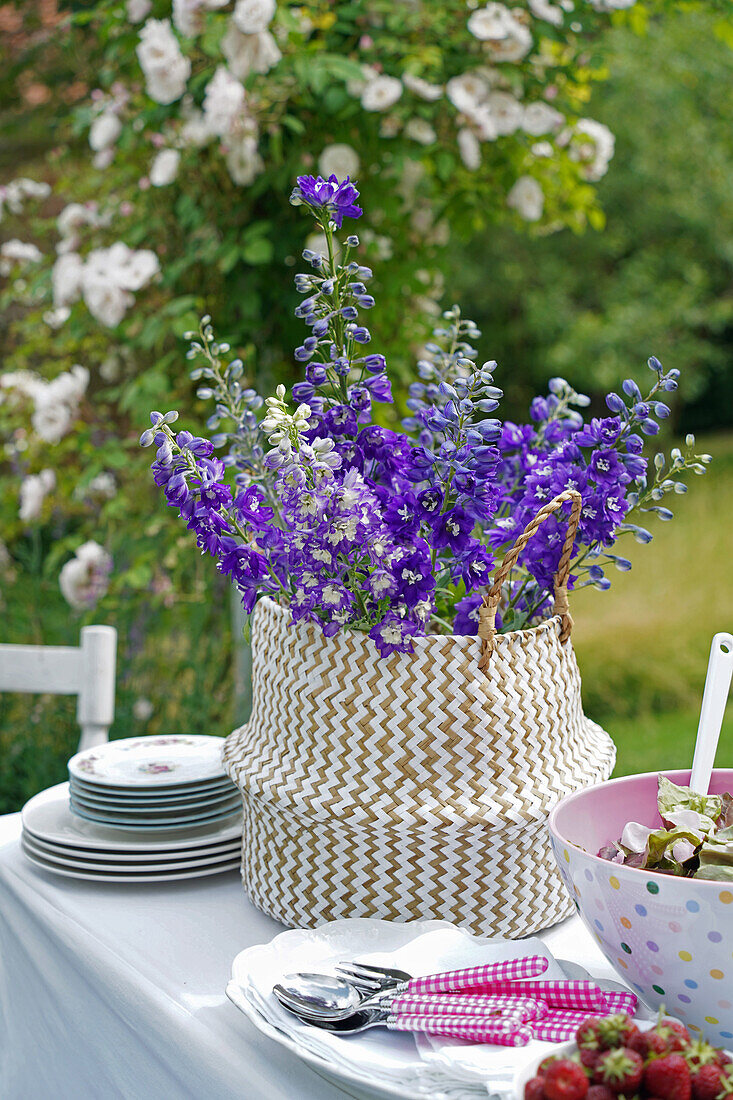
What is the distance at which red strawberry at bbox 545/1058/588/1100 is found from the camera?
1.61 ft

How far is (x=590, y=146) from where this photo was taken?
2.32 m

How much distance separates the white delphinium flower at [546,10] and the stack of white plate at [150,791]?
5.22 feet

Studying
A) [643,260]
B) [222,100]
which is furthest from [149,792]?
[643,260]

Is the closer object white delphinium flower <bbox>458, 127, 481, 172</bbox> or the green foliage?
white delphinium flower <bbox>458, 127, 481, 172</bbox>

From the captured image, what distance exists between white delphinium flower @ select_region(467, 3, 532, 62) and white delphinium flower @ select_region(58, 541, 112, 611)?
128 cm

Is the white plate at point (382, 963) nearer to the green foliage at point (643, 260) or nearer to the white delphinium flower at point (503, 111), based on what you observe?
the white delphinium flower at point (503, 111)

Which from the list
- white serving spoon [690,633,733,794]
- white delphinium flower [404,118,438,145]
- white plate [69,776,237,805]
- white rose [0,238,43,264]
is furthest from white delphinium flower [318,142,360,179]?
white serving spoon [690,633,733,794]

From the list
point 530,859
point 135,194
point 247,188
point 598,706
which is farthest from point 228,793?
point 598,706

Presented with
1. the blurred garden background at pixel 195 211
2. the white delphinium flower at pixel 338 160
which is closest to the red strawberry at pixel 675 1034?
the blurred garden background at pixel 195 211

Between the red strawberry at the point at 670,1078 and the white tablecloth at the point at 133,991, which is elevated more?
Answer: the red strawberry at the point at 670,1078

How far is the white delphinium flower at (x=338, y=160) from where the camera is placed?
1.98 metres

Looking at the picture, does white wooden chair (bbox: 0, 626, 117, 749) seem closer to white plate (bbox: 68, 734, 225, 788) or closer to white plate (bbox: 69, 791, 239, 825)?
white plate (bbox: 68, 734, 225, 788)

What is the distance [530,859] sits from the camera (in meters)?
0.79

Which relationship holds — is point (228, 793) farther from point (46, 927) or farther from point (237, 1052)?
point (237, 1052)
